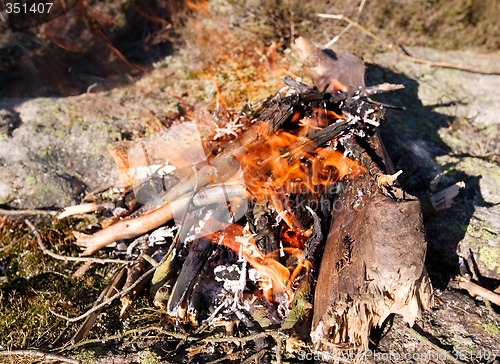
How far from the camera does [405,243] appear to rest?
242 cm

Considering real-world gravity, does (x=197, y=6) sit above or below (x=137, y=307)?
above

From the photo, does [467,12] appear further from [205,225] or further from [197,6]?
[205,225]

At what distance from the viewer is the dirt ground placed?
109 inches

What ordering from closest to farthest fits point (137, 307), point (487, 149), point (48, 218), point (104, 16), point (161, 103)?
point (137, 307) < point (48, 218) < point (487, 149) < point (161, 103) < point (104, 16)

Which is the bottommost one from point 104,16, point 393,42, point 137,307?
point 137,307

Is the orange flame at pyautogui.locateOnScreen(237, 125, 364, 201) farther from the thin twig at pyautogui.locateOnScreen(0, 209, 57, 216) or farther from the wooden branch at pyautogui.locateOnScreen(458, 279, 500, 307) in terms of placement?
the thin twig at pyautogui.locateOnScreen(0, 209, 57, 216)

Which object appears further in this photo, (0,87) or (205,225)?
(0,87)

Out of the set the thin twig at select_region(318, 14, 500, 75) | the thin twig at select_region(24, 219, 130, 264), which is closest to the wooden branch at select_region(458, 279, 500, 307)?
the thin twig at select_region(24, 219, 130, 264)

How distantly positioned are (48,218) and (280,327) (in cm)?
196

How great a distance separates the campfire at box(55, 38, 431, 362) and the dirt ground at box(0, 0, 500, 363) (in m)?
0.20

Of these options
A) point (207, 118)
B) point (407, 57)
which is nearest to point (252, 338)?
point (207, 118)

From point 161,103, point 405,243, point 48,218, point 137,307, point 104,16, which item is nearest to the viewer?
point 405,243

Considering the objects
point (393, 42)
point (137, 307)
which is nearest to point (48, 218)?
point (137, 307)

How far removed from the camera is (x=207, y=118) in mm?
4133
